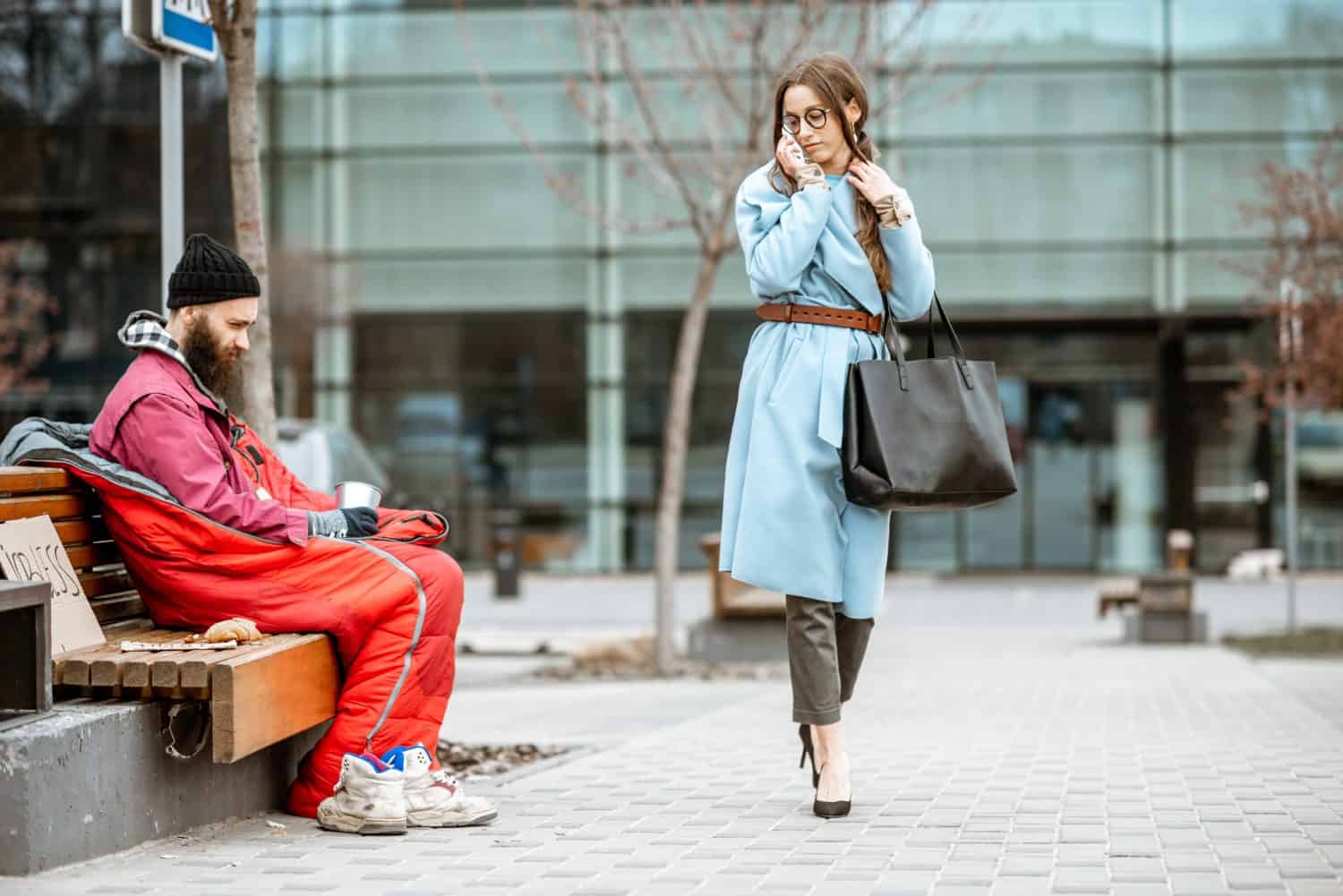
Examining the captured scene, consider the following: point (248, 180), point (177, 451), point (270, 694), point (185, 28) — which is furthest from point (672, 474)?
point (270, 694)

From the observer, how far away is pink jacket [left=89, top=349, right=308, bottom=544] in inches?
185

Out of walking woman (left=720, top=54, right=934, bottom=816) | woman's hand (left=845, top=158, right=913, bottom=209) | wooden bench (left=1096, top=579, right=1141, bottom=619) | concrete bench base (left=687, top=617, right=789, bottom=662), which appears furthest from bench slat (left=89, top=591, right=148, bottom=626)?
wooden bench (left=1096, top=579, right=1141, bottom=619)

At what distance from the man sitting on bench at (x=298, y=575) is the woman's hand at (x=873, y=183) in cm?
148

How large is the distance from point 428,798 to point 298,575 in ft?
2.16

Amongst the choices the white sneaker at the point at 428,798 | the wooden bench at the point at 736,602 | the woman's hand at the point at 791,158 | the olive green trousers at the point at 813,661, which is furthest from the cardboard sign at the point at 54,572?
the wooden bench at the point at 736,602

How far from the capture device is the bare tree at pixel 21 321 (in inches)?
1009

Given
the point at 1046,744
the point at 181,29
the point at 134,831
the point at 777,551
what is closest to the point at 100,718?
the point at 134,831

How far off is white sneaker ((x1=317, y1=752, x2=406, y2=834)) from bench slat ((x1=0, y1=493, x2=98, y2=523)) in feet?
3.09

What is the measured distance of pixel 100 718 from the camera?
4.26m

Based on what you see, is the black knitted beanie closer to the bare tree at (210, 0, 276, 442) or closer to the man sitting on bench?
the man sitting on bench

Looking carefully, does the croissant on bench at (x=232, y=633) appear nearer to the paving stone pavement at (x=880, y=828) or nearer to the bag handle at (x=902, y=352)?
the paving stone pavement at (x=880, y=828)

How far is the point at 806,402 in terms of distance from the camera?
16.6ft

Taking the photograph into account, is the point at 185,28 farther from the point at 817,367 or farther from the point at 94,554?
the point at 817,367

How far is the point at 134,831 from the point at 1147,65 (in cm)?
2544
